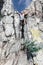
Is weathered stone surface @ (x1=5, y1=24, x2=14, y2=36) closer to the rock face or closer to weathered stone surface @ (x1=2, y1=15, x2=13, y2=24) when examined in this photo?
the rock face

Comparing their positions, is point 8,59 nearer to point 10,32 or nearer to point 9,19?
point 10,32

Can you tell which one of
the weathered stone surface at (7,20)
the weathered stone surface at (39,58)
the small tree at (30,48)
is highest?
the weathered stone surface at (7,20)

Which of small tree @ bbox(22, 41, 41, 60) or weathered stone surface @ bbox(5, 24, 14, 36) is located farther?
weathered stone surface @ bbox(5, 24, 14, 36)

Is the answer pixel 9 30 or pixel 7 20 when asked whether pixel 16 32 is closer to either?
pixel 9 30

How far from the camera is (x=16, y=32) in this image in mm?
36312

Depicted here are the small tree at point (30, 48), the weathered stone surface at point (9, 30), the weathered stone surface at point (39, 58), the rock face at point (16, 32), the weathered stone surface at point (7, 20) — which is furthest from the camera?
the weathered stone surface at point (7, 20)

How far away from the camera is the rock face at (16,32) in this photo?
3253cm

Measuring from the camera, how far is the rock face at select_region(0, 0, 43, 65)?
1281 inches

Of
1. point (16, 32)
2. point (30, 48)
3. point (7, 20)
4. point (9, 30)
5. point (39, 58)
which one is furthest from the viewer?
point (7, 20)

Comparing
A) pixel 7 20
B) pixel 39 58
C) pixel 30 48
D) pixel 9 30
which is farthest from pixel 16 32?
pixel 39 58

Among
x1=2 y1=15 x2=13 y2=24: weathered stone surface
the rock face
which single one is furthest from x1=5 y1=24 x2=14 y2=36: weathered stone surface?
x1=2 y1=15 x2=13 y2=24: weathered stone surface

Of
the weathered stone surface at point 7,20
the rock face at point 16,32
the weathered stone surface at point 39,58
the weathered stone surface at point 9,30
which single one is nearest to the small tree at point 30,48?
the rock face at point 16,32

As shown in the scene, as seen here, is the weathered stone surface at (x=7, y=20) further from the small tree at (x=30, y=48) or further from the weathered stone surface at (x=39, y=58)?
the weathered stone surface at (x=39, y=58)

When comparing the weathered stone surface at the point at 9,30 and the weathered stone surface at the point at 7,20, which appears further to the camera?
the weathered stone surface at the point at 7,20
